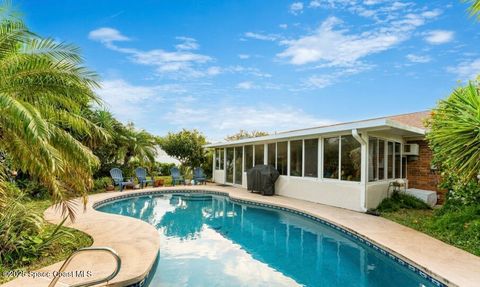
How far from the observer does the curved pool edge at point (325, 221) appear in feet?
16.5

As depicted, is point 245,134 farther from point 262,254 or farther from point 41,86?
point 41,86

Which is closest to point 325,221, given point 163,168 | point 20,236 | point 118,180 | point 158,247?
point 158,247

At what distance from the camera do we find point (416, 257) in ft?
18.4

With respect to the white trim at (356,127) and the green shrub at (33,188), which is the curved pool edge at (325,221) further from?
the white trim at (356,127)

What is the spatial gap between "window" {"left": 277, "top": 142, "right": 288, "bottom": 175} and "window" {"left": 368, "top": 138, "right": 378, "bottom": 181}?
13.5ft

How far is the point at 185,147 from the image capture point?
21.9m

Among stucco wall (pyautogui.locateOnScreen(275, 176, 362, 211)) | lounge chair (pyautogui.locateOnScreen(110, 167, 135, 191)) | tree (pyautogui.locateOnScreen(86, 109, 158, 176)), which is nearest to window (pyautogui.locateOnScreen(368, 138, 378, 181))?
stucco wall (pyautogui.locateOnScreen(275, 176, 362, 211))

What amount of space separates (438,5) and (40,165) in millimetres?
13032

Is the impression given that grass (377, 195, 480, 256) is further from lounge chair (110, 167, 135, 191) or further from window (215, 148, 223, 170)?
lounge chair (110, 167, 135, 191)

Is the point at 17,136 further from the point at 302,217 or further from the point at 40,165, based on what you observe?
the point at 302,217

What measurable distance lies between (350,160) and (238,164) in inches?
326

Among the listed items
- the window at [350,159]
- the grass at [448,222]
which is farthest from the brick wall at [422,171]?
the window at [350,159]

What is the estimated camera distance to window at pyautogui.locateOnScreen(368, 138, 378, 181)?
10.3 metres

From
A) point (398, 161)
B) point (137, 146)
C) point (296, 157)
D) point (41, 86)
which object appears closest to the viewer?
point (41, 86)
